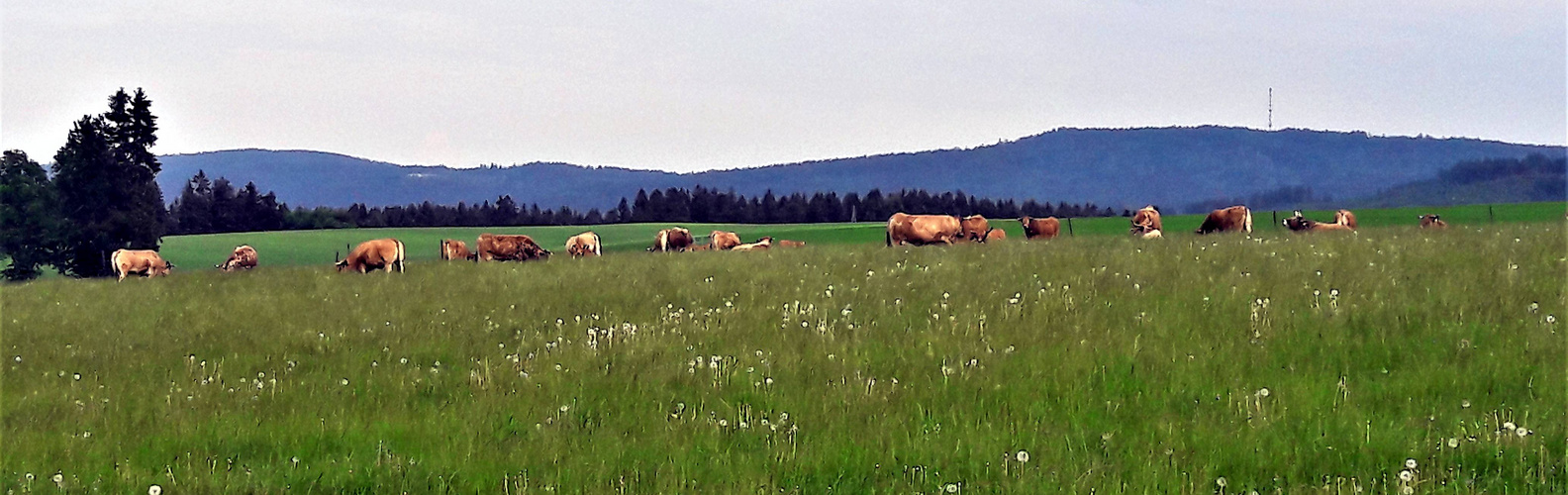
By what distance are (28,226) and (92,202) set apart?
5.12 meters

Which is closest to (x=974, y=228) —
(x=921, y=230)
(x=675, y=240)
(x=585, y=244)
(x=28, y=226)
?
(x=921, y=230)

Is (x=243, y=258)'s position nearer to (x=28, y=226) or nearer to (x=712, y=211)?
(x=28, y=226)

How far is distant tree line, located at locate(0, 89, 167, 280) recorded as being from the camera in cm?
5853

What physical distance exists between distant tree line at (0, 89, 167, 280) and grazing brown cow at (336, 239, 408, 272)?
3658cm

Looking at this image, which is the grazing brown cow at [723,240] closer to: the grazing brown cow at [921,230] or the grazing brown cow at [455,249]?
the grazing brown cow at [455,249]

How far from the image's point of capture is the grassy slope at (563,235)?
3051 inches

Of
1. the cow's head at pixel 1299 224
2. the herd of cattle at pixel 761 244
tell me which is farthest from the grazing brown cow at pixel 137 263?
the cow's head at pixel 1299 224

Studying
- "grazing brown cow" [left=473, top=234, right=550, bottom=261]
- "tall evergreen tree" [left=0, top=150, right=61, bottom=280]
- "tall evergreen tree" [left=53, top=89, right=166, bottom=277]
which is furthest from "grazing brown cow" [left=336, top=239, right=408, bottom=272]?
"tall evergreen tree" [left=0, top=150, right=61, bottom=280]

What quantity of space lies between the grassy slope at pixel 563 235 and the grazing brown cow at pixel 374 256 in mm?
42411

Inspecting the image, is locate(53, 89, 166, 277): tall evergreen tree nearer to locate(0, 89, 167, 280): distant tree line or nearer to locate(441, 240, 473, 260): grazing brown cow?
locate(0, 89, 167, 280): distant tree line

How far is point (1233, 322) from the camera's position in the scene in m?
9.36

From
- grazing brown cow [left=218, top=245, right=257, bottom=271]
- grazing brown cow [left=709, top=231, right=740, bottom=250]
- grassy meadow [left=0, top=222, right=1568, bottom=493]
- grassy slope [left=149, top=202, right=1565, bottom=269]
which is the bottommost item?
grassy slope [left=149, top=202, right=1565, bottom=269]

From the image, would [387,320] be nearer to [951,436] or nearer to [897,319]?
[897,319]

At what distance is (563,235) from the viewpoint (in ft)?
366
